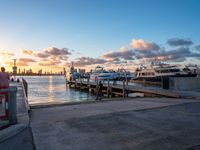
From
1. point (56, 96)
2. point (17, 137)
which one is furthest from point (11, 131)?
point (56, 96)

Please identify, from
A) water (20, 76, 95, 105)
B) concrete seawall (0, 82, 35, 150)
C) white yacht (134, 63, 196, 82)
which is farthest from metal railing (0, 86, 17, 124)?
white yacht (134, 63, 196, 82)

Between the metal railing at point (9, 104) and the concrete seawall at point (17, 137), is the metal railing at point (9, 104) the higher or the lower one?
the higher one

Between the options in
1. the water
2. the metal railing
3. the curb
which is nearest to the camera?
the curb

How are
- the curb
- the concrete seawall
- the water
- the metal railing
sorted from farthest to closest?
the water, the metal railing, the curb, the concrete seawall

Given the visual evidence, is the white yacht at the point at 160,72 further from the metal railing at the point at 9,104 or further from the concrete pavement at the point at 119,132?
the metal railing at the point at 9,104

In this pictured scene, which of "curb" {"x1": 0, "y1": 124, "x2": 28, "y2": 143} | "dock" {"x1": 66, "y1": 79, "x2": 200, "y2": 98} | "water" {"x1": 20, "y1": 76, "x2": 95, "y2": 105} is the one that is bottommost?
"water" {"x1": 20, "y1": 76, "x2": 95, "y2": 105}

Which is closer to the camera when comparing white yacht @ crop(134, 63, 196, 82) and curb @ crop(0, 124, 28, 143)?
curb @ crop(0, 124, 28, 143)

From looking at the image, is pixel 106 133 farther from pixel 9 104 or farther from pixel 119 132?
pixel 9 104

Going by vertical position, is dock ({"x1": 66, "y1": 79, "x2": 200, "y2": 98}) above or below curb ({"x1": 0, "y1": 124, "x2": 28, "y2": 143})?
below

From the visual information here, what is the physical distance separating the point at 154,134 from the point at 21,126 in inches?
146

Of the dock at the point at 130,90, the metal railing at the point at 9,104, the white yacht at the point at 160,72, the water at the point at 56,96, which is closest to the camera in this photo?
the metal railing at the point at 9,104

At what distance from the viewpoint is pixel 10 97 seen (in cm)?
601

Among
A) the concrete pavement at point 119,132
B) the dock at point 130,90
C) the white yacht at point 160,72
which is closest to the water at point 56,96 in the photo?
the dock at point 130,90

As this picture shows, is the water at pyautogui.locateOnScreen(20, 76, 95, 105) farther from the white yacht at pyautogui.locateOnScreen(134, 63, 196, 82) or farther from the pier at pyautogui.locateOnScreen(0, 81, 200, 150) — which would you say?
the white yacht at pyautogui.locateOnScreen(134, 63, 196, 82)
